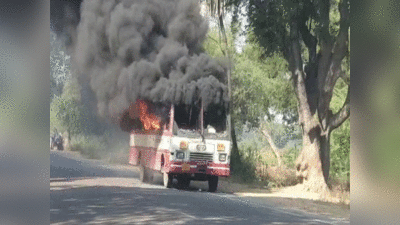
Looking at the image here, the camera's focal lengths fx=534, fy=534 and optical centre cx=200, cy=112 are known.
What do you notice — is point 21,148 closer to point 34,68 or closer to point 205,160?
point 34,68

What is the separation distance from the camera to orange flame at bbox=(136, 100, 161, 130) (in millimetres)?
12867

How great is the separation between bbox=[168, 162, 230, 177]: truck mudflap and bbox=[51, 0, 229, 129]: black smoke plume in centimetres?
177

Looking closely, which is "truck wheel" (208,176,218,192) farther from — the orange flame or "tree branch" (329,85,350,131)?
"tree branch" (329,85,350,131)

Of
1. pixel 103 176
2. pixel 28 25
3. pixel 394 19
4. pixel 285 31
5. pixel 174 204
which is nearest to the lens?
pixel 394 19

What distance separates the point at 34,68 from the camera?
626 centimetres

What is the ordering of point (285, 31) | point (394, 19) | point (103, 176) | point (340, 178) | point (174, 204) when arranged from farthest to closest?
point (340, 178)
point (285, 31)
point (103, 176)
point (174, 204)
point (394, 19)

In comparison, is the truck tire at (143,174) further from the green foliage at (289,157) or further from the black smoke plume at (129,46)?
the green foliage at (289,157)

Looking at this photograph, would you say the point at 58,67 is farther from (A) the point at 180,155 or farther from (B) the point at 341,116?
(B) the point at 341,116

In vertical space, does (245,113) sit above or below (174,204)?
above

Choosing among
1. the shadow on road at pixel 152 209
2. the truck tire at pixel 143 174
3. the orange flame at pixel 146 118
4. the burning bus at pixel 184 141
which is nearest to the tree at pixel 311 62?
the burning bus at pixel 184 141

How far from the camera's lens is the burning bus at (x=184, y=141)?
1273 centimetres

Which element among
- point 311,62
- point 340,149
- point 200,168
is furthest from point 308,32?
point 200,168

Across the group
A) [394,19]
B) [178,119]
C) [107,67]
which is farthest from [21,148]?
[107,67]

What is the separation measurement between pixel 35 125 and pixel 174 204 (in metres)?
4.92
